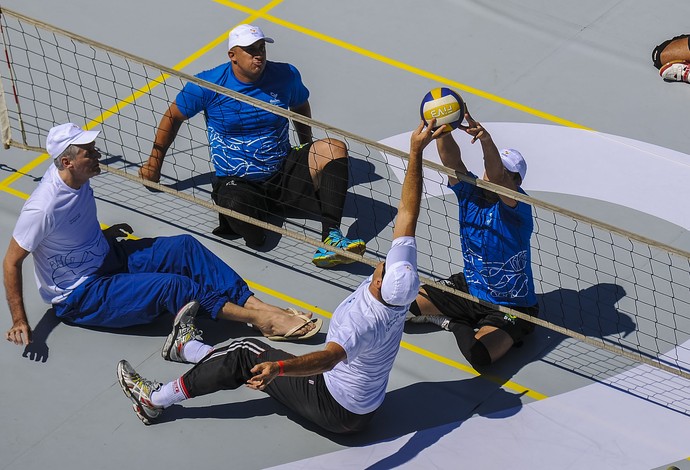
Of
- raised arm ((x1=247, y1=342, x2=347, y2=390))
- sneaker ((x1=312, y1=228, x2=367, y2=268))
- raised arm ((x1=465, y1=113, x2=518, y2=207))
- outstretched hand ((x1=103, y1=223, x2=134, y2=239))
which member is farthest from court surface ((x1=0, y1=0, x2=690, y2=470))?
raised arm ((x1=465, y1=113, x2=518, y2=207))

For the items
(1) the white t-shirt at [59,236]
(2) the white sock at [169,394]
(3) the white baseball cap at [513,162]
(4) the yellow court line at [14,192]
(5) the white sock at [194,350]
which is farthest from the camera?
(4) the yellow court line at [14,192]

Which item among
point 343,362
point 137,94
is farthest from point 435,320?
point 137,94

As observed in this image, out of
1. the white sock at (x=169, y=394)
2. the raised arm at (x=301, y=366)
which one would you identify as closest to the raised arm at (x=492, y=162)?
the raised arm at (x=301, y=366)

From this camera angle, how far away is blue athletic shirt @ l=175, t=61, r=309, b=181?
9461 millimetres

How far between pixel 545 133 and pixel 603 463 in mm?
3973

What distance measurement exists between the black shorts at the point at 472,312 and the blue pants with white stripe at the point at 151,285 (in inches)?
56.0

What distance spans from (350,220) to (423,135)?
2.40 meters

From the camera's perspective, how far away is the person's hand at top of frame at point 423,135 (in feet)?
24.7

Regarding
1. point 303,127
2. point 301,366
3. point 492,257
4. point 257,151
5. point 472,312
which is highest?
point 303,127

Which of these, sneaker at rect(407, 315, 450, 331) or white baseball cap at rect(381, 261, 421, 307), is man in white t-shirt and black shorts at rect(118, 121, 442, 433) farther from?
sneaker at rect(407, 315, 450, 331)

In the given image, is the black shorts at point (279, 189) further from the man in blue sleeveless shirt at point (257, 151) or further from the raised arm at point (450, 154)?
the raised arm at point (450, 154)

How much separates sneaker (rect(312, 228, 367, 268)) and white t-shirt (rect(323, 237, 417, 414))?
1.69 meters

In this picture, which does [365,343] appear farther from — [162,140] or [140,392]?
[162,140]

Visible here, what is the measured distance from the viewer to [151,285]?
27.6 ft
